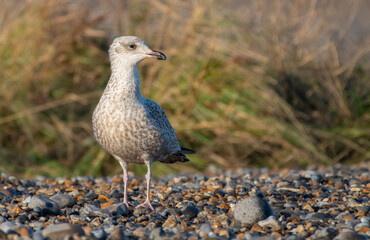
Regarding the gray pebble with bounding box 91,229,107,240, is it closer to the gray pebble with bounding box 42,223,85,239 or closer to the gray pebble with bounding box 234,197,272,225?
the gray pebble with bounding box 42,223,85,239

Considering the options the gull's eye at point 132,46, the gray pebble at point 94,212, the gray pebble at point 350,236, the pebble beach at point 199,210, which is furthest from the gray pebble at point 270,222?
the gull's eye at point 132,46

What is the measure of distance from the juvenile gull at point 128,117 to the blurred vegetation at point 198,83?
2.65m

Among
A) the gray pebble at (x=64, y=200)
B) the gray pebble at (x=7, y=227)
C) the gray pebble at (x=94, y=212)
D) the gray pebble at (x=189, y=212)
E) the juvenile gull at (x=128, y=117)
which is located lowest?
the gray pebble at (x=64, y=200)

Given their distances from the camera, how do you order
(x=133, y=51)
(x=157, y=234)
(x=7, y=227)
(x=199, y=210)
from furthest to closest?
(x=133, y=51)
(x=199, y=210)
(x=7, y=227)
(x=157, y=234)

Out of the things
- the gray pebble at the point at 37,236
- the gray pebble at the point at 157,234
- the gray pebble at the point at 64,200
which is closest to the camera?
the gray pebble at the point at 37,236

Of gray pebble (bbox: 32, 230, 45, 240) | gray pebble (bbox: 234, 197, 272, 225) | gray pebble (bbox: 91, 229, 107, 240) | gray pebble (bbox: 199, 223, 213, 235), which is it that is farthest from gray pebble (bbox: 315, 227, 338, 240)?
gray pebble (bbox: 32, 230, 45, 240)

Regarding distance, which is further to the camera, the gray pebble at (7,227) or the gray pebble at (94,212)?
the gray pebble at (94,212)

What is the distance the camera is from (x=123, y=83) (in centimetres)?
421

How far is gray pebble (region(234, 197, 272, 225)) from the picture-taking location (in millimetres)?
3664

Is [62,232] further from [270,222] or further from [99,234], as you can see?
[270,222]

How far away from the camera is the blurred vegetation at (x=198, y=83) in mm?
7164

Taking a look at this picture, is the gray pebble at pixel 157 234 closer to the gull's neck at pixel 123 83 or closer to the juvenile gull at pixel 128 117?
the juvenile gull at pixel 128 117

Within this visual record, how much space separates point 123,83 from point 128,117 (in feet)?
0.97

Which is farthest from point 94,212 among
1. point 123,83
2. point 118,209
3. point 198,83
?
point 198,83
